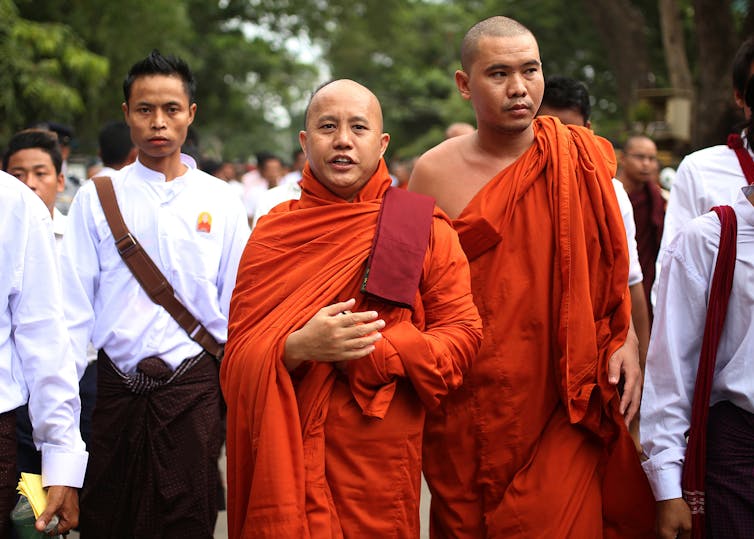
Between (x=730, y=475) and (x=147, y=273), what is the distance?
237 centimetres

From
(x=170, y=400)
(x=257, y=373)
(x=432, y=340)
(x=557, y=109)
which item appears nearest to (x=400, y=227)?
(x=432, y=340)

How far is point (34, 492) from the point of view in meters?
3.00

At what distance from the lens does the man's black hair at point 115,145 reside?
658 centimetres

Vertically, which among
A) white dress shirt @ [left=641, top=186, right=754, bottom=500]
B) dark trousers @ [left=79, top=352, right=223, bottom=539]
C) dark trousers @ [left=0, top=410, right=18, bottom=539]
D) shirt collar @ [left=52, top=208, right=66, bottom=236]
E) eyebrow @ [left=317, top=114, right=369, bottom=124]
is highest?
eyebrow @ [left=317, top=114, right=369, bottom=124]

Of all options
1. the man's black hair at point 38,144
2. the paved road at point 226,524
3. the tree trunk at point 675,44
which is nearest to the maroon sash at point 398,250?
the man's black hair at point 38,144

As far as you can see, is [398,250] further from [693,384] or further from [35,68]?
[35,68]

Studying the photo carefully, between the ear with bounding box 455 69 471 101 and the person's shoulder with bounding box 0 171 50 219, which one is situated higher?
the ear with bounding box 455 69 471 101

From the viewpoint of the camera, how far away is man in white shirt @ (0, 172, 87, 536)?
294 centimetres

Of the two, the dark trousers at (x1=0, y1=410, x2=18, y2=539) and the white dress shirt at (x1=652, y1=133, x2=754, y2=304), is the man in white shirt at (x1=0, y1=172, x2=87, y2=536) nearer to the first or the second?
the dark trousers at (x1=0, y1=410, x2=18, y2=539)

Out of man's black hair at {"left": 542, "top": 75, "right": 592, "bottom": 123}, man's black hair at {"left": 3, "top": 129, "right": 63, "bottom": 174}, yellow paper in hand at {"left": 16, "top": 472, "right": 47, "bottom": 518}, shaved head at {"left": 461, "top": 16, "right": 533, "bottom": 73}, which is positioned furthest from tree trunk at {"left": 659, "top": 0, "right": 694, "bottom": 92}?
yellow paper in hand at {"left": 16, "top": 472, "right": 47, "bottom": 518}

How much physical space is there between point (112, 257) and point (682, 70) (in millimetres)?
14498

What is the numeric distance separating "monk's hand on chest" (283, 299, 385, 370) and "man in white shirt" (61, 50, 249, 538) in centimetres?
127

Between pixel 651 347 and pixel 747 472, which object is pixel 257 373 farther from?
pixel 747 472

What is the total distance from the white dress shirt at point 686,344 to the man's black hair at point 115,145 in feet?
14.5
